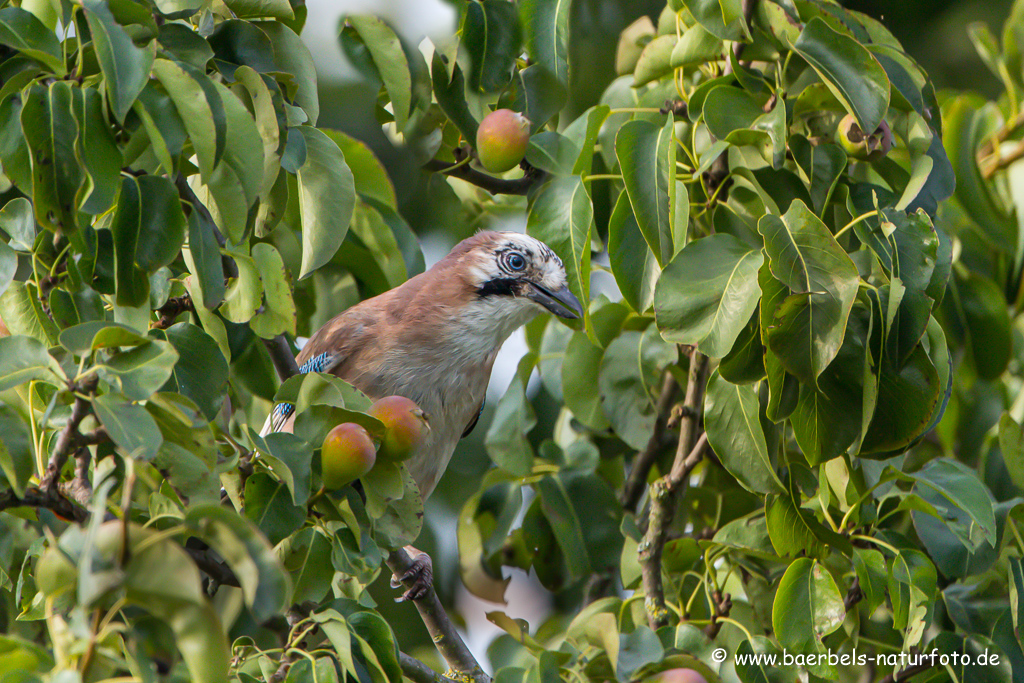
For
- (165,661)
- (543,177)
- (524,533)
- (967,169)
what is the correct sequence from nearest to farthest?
(165,661) < (543,177) < (524,533) < (967,169)

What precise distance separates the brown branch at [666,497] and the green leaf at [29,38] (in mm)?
1823

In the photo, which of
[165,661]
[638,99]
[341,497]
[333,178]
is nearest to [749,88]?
[638,99]

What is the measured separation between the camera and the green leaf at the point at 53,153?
169 cm

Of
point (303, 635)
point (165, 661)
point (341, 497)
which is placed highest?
point (165, 661)

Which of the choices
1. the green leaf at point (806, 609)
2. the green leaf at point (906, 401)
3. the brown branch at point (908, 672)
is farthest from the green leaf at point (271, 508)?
the brown branch at point (908, 672)

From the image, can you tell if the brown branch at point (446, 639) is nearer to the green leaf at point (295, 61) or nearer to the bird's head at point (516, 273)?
the bird's head at point (516, 273)

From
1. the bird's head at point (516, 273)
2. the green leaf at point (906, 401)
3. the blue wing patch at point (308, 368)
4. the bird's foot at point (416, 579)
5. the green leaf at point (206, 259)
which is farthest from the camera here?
the bird's head at point (516, 273)

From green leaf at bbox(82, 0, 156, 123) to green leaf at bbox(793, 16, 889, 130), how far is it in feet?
5.16

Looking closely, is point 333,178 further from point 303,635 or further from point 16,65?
point 303,635

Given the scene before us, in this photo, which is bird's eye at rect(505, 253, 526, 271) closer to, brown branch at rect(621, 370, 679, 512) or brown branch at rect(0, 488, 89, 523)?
brown branch at rect(621, 370, 679, 512)

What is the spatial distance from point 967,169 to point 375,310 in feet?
7.61

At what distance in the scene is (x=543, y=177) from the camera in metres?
2.75

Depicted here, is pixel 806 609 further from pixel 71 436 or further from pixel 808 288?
pixel 71 436

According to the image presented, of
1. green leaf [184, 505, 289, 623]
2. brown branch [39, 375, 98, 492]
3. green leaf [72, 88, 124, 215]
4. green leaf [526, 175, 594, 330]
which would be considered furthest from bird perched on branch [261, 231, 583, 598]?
green leaf [184, 505, 289, 623]
